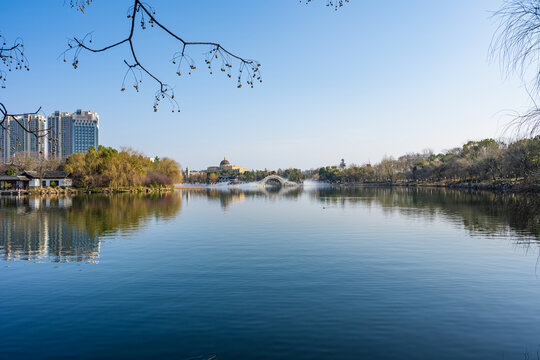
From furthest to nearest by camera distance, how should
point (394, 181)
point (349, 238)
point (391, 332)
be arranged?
point (394, 181) → point (349, 238) → point (391, 332)

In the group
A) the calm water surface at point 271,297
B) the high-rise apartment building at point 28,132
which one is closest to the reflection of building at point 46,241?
the calm water surface at point 271,297

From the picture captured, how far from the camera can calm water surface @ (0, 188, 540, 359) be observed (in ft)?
24.8

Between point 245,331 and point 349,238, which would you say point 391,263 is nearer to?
point 349,238

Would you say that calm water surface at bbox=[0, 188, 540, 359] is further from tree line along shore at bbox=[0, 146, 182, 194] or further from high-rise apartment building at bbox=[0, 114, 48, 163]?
tree line along shore at bbox=[0, 146, 182, 194]

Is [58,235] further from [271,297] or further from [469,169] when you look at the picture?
[469,169]

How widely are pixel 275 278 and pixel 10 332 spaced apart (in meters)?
7.50

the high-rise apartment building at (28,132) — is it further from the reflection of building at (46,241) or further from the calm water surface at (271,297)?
the reflection of building at (46,241)

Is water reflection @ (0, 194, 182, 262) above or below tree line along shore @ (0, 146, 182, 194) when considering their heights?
below

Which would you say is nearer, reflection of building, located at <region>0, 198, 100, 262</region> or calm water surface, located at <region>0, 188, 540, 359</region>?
calm water surface, located at <region>0, 188, 540, 359</region>

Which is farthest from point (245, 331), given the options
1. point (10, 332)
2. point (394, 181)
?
point (394, 181)

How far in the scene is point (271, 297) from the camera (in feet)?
34.4

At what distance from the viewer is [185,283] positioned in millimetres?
12008

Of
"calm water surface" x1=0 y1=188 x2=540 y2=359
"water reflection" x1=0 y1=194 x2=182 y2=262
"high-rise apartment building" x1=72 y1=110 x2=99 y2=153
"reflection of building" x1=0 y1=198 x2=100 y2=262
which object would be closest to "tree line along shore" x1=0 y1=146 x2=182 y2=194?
"water reflection" x1=0 y1=194 x2=182 y2=262

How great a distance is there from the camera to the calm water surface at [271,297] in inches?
297
